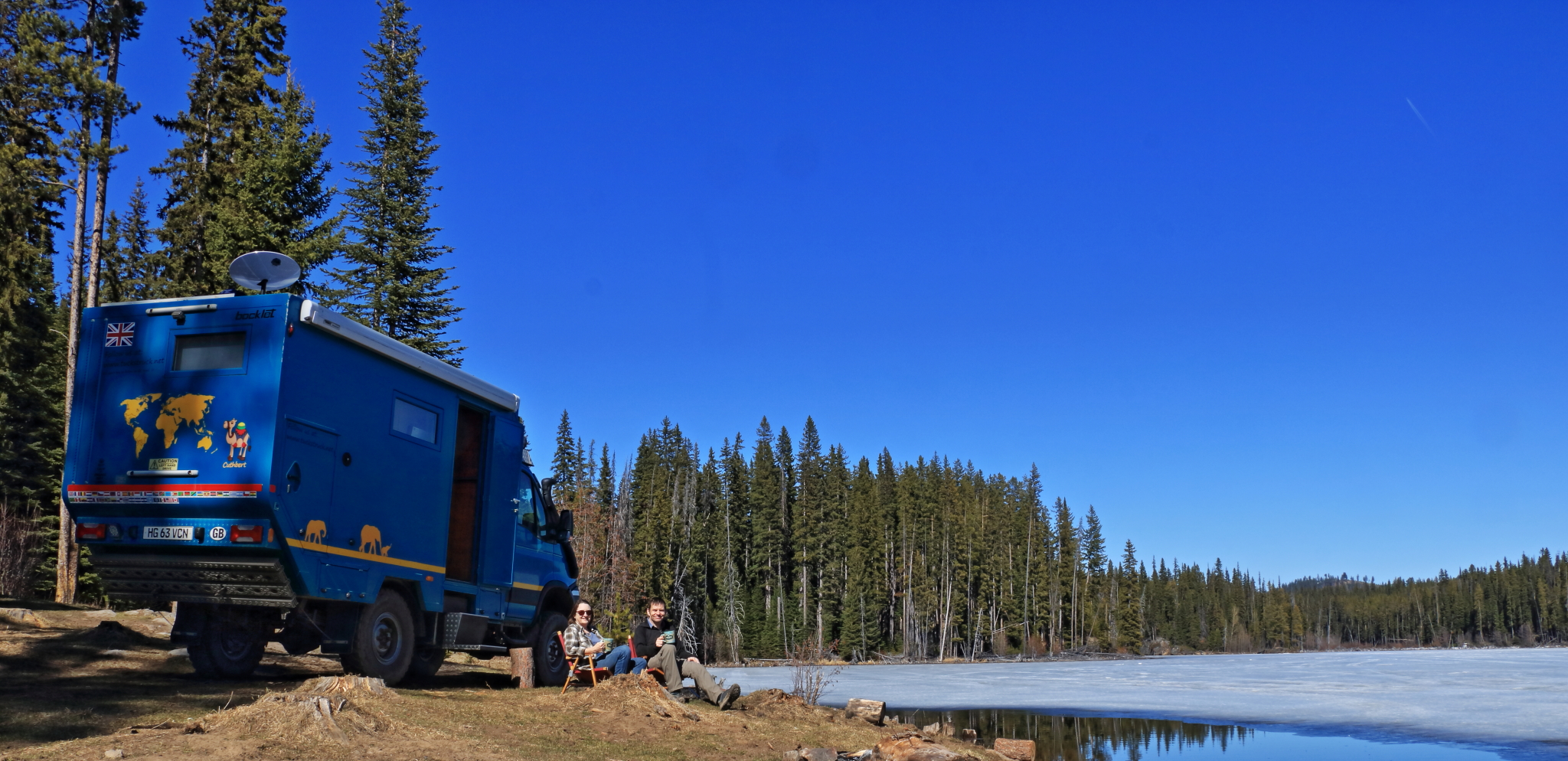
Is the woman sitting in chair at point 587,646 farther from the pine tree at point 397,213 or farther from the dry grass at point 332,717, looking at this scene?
the pine tree at point 397,213

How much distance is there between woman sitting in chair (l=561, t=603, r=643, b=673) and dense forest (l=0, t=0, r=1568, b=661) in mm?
14065

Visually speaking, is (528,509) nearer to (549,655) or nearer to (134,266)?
(549,655)

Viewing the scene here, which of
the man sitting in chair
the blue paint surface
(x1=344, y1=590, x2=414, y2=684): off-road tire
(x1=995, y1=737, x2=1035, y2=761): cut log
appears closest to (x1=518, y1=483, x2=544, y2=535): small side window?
the man sitting in chair

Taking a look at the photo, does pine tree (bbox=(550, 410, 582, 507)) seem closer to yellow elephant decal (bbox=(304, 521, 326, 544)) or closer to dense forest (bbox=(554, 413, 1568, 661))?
dense forest (bbox=(554, 413, 1568, 661))

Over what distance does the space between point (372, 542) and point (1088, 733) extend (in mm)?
15606

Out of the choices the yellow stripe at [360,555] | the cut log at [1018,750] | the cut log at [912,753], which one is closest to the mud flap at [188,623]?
the yellow stripe at [360,555]

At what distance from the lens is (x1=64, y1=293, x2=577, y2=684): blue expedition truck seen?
10.4 meters

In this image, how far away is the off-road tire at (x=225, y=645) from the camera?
38.6ft

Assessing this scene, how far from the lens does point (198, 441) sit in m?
10.6

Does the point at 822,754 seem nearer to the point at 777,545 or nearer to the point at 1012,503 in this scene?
the point at 777,545

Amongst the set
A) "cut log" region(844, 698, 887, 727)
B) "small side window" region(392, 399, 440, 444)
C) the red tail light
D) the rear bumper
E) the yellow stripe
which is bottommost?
"cut log" region(844, 698, 887, 727)

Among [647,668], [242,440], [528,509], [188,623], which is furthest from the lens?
[528,509]

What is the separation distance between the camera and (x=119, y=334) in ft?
Result: 36.4

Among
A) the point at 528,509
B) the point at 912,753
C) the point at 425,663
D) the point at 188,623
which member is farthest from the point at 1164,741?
the point at 188,623
